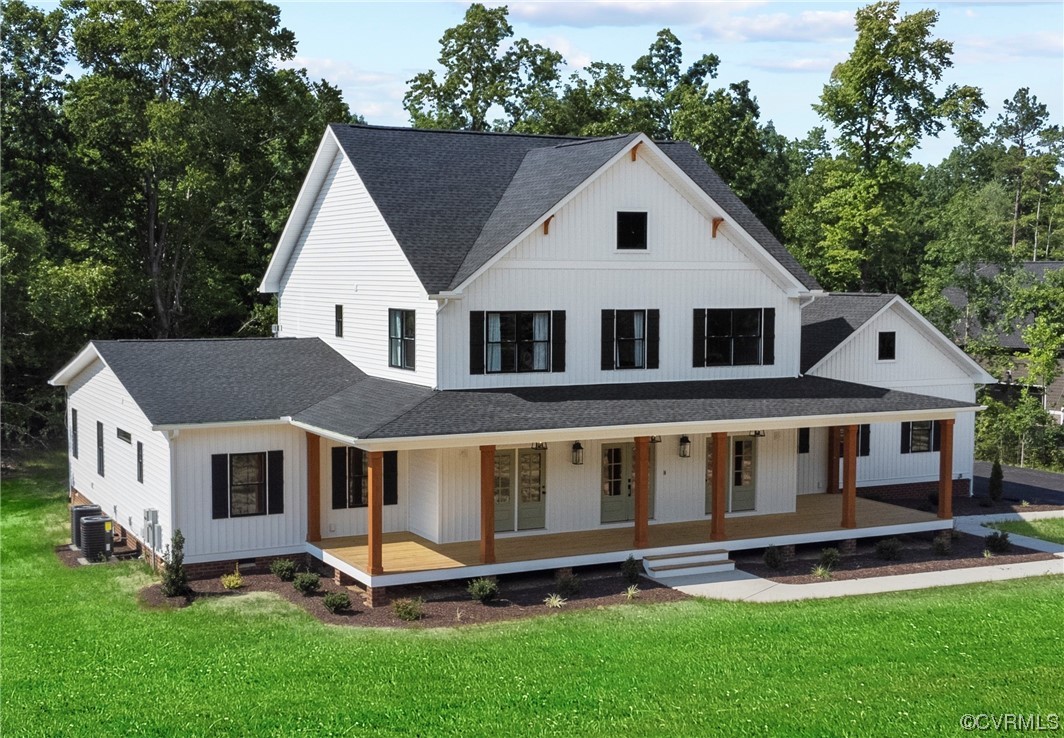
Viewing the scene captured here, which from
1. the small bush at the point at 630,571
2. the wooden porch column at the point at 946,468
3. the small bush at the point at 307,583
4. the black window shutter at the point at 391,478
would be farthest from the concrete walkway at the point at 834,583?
the small bush at the point at 307,583

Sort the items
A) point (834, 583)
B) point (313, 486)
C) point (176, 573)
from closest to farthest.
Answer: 1. point (176, 573)
2. point (834, 583)
3. point (313, 486)

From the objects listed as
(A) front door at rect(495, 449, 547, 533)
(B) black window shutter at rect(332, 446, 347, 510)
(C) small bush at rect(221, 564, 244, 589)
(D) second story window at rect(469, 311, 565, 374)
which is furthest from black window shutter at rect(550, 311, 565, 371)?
(C) small bush at rect(221, 564, 244, 589)

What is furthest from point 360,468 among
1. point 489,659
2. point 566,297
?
point 489,659

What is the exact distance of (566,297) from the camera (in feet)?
78.2

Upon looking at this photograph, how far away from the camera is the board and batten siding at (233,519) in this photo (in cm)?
2166

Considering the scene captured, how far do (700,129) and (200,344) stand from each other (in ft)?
84.4

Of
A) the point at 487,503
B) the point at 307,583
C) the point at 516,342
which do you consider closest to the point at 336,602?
the point at 307,583

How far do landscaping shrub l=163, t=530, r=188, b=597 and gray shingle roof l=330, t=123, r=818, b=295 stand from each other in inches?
250

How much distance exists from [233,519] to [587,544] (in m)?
6.61

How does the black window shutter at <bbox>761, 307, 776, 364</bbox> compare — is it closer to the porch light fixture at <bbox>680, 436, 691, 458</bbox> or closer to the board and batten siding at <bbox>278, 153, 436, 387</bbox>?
the porch light fixture at <bbox>680, 436, 691, 458</bbox>

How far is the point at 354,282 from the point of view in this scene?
85.1ft

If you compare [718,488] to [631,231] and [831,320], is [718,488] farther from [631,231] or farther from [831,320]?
[831,320]

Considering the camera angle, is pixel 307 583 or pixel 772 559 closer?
pixel 307 583

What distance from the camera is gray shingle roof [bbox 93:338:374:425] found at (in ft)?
72.8
